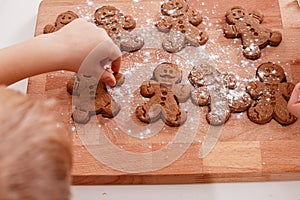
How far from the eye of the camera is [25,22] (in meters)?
1.20

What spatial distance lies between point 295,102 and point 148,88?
0.93 feet

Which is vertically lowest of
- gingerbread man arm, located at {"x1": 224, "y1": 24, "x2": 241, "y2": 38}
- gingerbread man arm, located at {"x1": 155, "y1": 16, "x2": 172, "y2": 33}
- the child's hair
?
gingerbread man arm, located at {"x1": 224, "y1": 24, "x2": 241, "y2": 38}

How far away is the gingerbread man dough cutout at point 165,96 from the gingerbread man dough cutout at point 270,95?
0.44ft

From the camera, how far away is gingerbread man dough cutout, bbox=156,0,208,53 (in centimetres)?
107

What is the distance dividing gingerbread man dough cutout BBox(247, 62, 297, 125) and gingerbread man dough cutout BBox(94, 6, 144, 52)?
256 mm

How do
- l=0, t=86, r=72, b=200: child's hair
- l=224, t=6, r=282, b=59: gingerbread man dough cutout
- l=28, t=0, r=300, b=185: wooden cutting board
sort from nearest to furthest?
l=0, t=86, r=72, b=200: child's hair
l=28, t=0, r=300, b=185: wooden cutting board
l=224, t=6, r=282, b=59: gingerbread man dough cutout

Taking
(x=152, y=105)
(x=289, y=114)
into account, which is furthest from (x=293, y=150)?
(x=152, y=105)

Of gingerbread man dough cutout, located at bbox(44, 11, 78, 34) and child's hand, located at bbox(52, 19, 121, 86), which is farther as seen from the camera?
gingerbread man dough cutout, located at bbox(44, 11, 78, 34)

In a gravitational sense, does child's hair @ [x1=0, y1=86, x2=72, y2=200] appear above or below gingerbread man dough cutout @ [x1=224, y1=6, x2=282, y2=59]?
above

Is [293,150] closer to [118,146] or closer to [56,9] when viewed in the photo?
[118,146]

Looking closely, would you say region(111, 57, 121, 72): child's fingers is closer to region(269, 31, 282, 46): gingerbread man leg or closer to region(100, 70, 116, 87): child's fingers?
region(100, 70, 116, 87): child's fingers

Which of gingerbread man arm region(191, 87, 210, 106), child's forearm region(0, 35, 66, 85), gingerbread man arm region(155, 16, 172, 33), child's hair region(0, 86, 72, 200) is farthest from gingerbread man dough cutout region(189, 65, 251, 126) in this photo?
child's hair region(0, 86, 72, 200)

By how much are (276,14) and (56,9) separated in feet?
1.61

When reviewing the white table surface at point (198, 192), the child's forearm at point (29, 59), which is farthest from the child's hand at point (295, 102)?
the child's forearm at point (29, 59)
